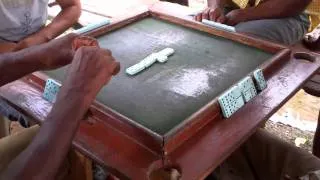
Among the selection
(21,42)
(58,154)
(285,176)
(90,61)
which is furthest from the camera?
(21,42)

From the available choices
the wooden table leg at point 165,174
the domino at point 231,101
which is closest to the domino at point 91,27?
the domino at point 231,101

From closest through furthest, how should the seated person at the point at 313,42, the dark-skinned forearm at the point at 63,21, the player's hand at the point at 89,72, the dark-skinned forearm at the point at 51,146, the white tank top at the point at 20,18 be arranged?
the dark-skinned forearm at the point at 51,146 → the player's hand at the point at 89,72 → the seated person at the point at 313,42 → the white tank top at the point at 20,18 → the dark-skinned forearm at the point at 63,21

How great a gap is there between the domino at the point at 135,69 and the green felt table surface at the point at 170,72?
0.06 feet

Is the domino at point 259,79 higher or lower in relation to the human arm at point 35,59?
lower

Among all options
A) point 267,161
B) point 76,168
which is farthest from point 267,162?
point 76,168

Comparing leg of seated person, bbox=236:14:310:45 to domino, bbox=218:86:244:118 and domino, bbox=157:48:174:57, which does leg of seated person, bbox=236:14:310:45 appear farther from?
domino, bbox=218:86:244:118

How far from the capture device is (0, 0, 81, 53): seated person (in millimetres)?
1860

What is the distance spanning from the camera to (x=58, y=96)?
91cm

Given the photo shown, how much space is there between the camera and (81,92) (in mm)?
928

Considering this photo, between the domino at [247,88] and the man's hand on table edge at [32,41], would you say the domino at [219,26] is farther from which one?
the man's hand on table edge at [32,41]

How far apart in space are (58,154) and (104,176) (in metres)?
0.74

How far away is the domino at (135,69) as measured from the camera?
134 centimetres

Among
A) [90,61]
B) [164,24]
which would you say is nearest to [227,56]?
Result: [164,24]

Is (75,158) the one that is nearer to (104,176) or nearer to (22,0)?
(104,176)
